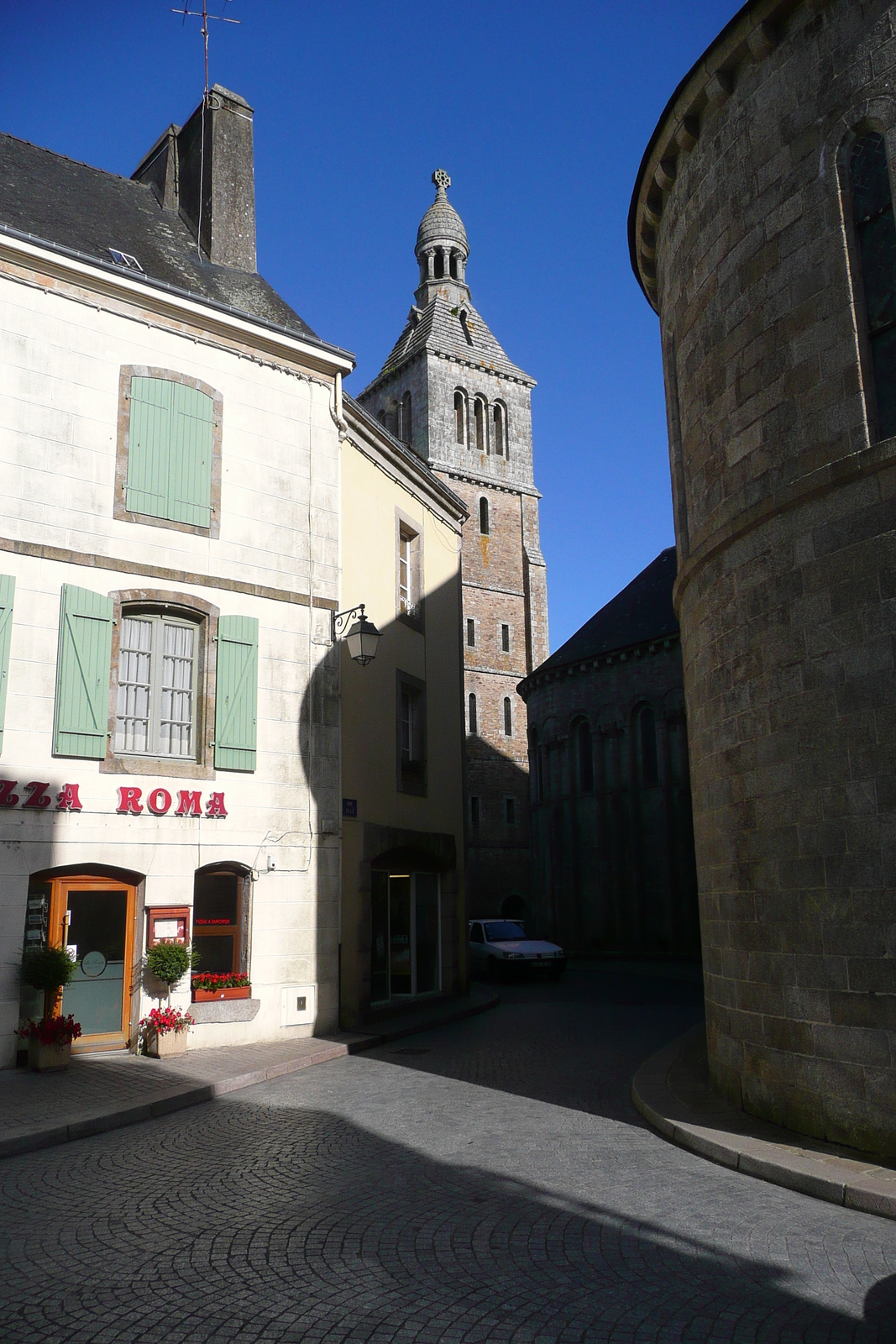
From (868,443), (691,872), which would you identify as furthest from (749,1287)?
(691,872)

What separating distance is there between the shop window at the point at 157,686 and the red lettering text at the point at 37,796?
1087 millimetres

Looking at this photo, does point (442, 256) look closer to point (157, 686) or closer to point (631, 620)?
point (631, 620)

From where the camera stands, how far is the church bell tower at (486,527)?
46594 millimetres

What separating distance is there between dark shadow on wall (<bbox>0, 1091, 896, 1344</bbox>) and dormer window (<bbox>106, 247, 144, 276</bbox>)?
36.8ft

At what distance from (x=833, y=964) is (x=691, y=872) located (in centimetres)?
2705

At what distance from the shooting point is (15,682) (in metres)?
11.4

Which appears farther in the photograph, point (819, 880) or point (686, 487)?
point (686, 487)

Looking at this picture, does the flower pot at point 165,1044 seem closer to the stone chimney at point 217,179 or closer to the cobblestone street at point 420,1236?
the cobblestone street at point 420,1236

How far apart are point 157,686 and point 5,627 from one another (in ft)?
6.27

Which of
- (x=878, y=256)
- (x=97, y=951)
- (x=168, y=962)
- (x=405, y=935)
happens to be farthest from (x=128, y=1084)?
(x=878, y=256)

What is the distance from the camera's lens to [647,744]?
3547 centimetres

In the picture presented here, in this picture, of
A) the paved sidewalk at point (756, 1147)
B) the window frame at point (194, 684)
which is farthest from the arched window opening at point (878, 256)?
the window frame at point (194, 684)

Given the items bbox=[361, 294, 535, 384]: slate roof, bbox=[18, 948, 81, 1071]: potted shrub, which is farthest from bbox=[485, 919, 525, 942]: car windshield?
bbox=[361, 294, 535, 384]: slate roof

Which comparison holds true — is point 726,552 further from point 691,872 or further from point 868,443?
Result: point 691,872
